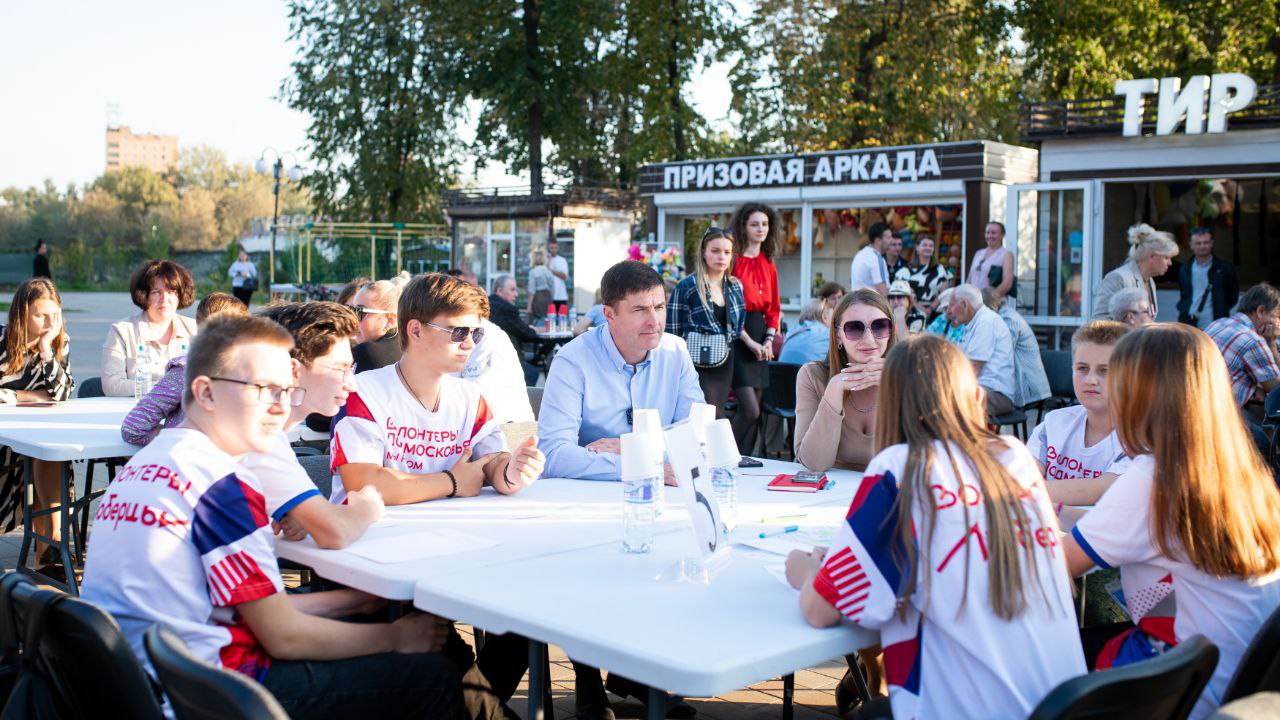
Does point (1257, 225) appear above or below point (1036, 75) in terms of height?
below

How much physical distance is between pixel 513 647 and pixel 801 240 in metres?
15.5

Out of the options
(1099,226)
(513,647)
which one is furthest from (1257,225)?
(513,647)

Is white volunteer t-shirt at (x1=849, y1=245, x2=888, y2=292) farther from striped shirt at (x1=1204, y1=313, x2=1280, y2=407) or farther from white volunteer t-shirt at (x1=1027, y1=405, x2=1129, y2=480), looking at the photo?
white volunteer t-shirt at (x1=1027, y1=405, x2=1129, y2=480)

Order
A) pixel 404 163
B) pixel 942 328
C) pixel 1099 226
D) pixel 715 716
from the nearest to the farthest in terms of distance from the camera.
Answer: pixel 715 716, pixel 942 328, pixel 1099 226, pixel 404 163

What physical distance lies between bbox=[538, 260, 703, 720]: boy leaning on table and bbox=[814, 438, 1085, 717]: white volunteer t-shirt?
6.05ft

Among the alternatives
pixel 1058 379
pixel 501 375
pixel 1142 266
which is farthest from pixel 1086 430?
pixel 1142 266

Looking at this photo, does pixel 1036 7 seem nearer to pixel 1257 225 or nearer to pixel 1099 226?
pixel 1257 225

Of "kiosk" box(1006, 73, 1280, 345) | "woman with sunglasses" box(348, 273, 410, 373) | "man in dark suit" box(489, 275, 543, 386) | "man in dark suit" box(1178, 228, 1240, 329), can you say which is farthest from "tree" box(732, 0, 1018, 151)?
"woman with sunglasses" box(348, 273, 410, 373)

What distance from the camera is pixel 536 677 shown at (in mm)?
2357

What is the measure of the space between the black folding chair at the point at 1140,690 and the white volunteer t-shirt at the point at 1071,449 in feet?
4.70

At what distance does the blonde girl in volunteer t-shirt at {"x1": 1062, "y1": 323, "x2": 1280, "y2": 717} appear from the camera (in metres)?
2.18

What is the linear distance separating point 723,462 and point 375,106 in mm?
29680

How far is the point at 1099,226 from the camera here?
1365 cm

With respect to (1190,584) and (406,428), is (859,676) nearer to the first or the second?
(1190,584)
